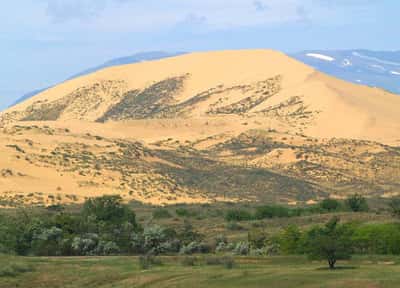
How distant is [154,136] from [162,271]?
60.3 m

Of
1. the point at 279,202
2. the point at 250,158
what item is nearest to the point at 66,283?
the point at 279,202

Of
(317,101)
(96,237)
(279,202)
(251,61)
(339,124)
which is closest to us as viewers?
(96,237)

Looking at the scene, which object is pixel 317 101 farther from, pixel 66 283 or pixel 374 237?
pixel 66 283

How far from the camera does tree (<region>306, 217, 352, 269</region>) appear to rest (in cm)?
2638

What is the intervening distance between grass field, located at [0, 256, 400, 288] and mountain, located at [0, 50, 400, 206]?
25.7m

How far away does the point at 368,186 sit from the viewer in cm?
6681

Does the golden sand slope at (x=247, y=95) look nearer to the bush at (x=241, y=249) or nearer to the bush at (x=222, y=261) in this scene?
the bush at (x=241, y=249)

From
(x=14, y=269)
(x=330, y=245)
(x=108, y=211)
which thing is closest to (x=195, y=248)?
(x=14, y=269)

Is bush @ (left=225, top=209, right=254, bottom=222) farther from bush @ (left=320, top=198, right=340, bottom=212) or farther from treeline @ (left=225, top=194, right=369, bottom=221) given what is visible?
bush @ (left=320, top=198, right=340, bottom=212)

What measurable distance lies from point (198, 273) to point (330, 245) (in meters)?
3.99

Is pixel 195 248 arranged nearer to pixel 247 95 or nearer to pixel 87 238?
pixel 87 238

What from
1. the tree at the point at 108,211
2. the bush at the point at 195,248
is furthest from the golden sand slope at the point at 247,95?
the bush at the point at 195,248

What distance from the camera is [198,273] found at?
82.4 feet

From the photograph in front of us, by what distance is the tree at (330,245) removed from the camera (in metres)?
26.4
